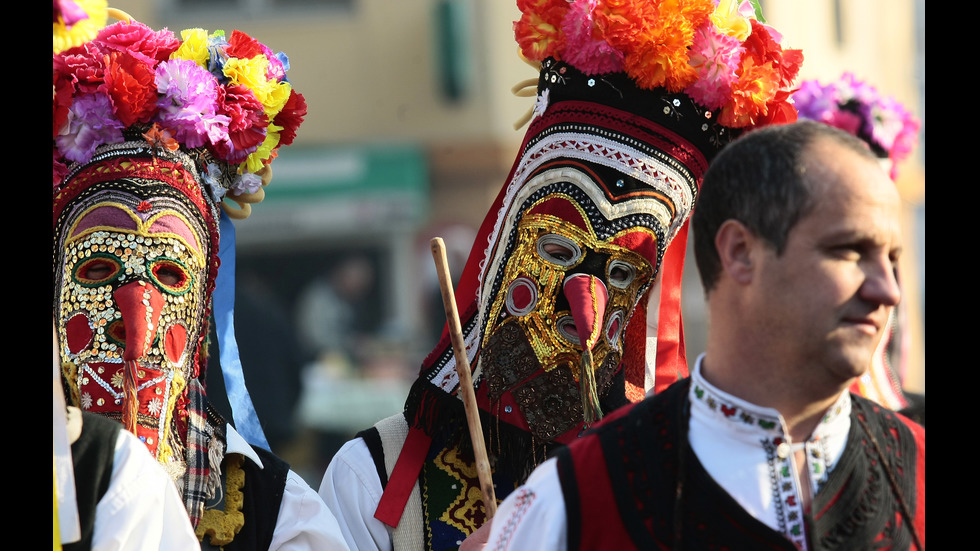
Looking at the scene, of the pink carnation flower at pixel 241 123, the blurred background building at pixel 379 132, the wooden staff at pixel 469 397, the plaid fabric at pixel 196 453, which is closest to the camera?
the wooden staff at pixel 469 397

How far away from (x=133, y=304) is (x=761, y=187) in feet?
6.17

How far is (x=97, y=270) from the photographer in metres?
3.85

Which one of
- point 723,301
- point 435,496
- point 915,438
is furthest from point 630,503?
point 435,496

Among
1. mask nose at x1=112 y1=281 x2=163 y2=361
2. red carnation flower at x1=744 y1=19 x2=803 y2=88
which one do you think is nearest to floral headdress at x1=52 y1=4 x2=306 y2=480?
mask nose at x1=112 y1=281 x2=163 y2=361

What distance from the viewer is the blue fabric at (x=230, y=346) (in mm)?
4336

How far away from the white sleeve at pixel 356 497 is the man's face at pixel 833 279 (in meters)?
1.74

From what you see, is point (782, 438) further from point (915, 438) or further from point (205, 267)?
point (205, 267)

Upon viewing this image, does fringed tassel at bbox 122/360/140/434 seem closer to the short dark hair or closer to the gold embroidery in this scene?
the gold embroidery

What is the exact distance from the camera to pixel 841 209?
2.49 meters

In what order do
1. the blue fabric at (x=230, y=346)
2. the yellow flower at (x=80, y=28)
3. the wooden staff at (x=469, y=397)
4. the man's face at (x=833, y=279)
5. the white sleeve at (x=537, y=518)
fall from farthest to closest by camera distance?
1. the blue fabric at (x=230, y=346)
2. the wooden staff at (x=469, y=397)
3. the yellow flower at (x=80, y=28)
4. the white sleeve at (x=537, y=518)
5. the man's face at (x=833, y=279)

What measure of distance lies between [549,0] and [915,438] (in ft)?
6.50

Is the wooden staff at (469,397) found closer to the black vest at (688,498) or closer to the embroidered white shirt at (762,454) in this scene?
the black vest at (688,498)

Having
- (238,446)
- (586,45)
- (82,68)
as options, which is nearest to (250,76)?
(82,68)

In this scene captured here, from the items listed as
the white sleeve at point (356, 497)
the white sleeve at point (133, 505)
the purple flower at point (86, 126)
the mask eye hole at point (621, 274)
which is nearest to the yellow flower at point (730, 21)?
the mask eye hole at point (621, 274)
